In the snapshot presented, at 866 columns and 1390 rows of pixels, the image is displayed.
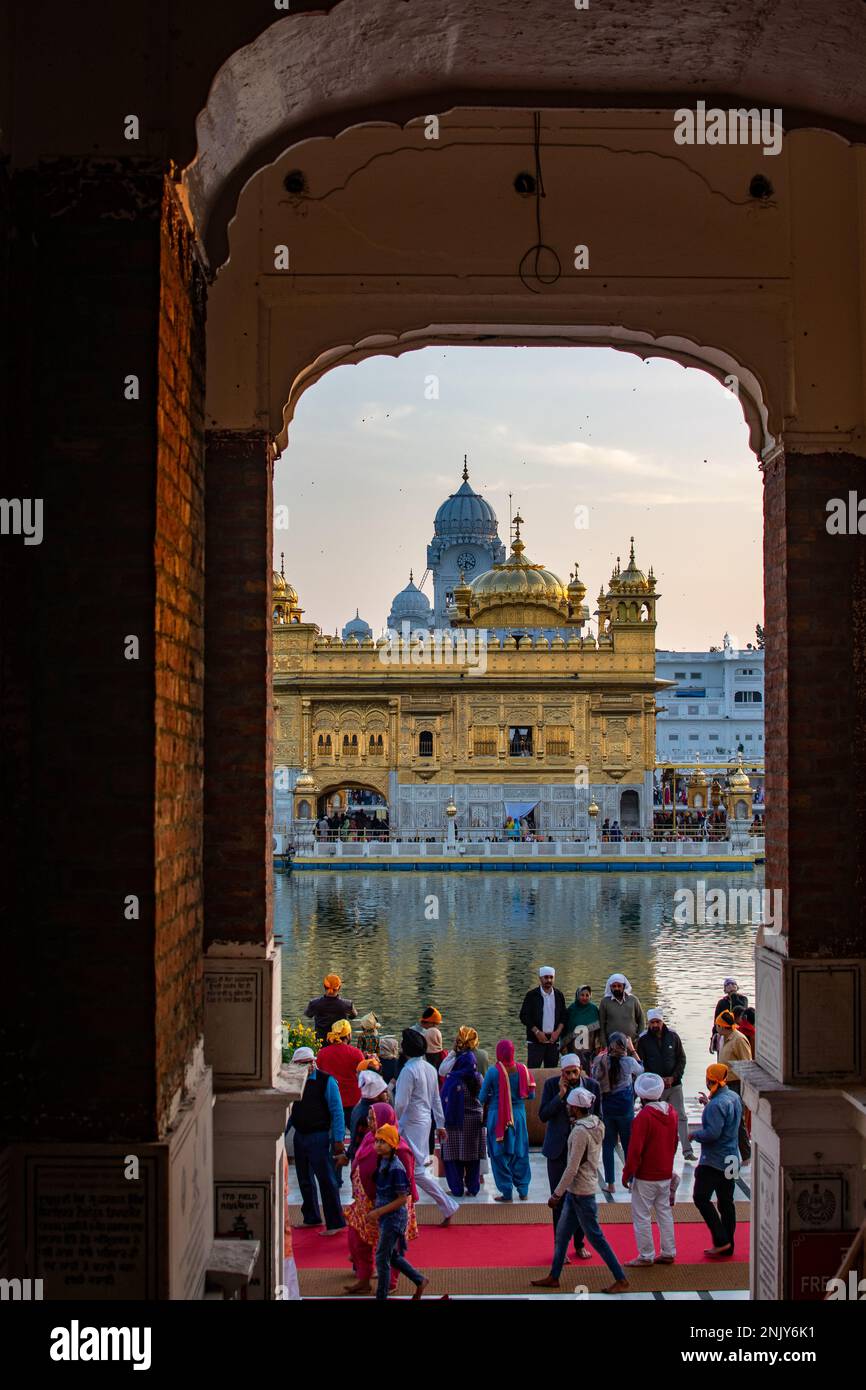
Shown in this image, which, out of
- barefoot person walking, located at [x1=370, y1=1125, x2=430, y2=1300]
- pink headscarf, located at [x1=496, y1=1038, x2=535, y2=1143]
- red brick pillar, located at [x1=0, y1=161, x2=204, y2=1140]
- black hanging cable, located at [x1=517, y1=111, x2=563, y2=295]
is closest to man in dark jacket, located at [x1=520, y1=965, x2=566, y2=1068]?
pink headscarf, located at [x1=496, y1=1038, x2=535, y2=1143]

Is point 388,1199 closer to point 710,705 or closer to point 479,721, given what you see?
point 479,721

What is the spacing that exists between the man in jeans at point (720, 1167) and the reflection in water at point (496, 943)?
5.62 metres

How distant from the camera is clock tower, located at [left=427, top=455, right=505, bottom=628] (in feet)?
214

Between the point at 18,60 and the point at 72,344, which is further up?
the point at 18,60

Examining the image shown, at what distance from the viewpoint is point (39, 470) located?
134 inches

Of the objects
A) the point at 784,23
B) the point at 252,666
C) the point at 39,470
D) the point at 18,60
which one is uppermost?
the point at 784,23

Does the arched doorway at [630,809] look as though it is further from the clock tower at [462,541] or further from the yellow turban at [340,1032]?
the yellow turban at [340,1032]

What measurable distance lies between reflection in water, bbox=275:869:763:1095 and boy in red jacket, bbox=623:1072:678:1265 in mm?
5766

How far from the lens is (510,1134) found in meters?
7.93

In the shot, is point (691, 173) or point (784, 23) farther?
point (691, 173)
